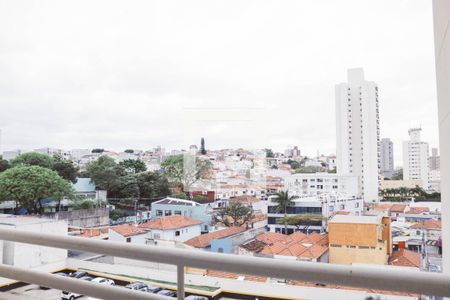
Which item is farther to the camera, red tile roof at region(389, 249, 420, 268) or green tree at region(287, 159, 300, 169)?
green tree at region(287, 159, 300, 169)

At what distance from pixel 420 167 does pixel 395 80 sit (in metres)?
1.09

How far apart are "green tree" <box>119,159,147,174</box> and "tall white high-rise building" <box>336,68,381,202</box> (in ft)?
7.07

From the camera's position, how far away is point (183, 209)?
3.90m

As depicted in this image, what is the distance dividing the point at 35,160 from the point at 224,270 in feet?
13.1

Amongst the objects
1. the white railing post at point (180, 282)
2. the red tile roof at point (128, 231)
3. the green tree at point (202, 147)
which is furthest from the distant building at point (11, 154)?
the white railing post at point (180, 282)

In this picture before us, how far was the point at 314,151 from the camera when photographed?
387 cm

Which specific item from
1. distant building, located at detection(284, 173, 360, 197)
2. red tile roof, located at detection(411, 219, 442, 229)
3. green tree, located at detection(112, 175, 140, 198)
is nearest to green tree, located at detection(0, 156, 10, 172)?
green tree, located at detection(112, 175, 140, 198)

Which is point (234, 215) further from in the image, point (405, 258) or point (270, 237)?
point (405, 258)

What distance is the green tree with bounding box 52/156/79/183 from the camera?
4098 millimetres

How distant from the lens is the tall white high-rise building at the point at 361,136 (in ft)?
10.4

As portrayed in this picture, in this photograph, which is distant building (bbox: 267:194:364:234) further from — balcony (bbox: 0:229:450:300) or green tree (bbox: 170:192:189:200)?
balcony (bbox: 0:229:450:300)

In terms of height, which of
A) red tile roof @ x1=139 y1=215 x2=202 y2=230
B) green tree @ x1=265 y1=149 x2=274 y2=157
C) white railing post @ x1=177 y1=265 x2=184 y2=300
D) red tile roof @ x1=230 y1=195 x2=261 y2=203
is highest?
green tree @ x1=265 y1=149 x2=274 y2=157

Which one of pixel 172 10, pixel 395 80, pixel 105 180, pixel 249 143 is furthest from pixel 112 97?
pixel 395 80

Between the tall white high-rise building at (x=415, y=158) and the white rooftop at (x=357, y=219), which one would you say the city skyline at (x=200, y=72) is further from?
the white rooftop at (x=357, y=219)
